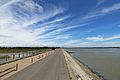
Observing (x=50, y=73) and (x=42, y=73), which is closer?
(x=42, y=73)

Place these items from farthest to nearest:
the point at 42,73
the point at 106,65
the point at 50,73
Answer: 1. the point at 106,65
2. the point at 50,73
3. the point at 42,73

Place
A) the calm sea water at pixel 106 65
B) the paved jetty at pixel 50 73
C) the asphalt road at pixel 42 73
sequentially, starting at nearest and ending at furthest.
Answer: the asphalt road at pixel 42 73, the paved jetty at pixel 50 73, the calm sea water at pixel 106 65

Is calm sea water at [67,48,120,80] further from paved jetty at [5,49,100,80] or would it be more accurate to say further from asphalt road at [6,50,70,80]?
asphalt road at [6,50,70,80]

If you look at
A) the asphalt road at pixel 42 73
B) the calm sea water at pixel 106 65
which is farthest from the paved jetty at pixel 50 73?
the calm sea water at pixel 106 65

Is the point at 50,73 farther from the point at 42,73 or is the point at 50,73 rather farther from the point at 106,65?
the point at 106,65

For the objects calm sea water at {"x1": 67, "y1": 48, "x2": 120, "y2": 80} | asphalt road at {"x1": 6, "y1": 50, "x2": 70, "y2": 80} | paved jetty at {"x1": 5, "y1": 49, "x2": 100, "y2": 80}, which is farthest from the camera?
calm sea water at {"x1": 67, "y1": 48, "x2": 120, "y2": 80}

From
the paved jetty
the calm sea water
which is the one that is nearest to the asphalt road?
the paved jetty

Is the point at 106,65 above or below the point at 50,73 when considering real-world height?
below

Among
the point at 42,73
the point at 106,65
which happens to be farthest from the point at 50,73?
the point at 106,65

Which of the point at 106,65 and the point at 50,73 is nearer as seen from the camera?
the point at 50,73

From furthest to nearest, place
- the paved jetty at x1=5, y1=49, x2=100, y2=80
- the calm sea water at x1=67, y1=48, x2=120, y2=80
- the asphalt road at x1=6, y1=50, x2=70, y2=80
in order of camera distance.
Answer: the calm sea water at x1=67, y1=48, x2=120, y2=80 → the paved jetty at x1=5, y1=49, x2=100, y2=80 → the asphalt road at x1=6, y1=50, x2=70, y2=80

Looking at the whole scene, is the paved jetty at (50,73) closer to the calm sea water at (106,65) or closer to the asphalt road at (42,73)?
the asphalt road at (42,73)

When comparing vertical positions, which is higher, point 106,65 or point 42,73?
point 42,73

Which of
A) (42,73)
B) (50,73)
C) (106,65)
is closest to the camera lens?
(42,73)
